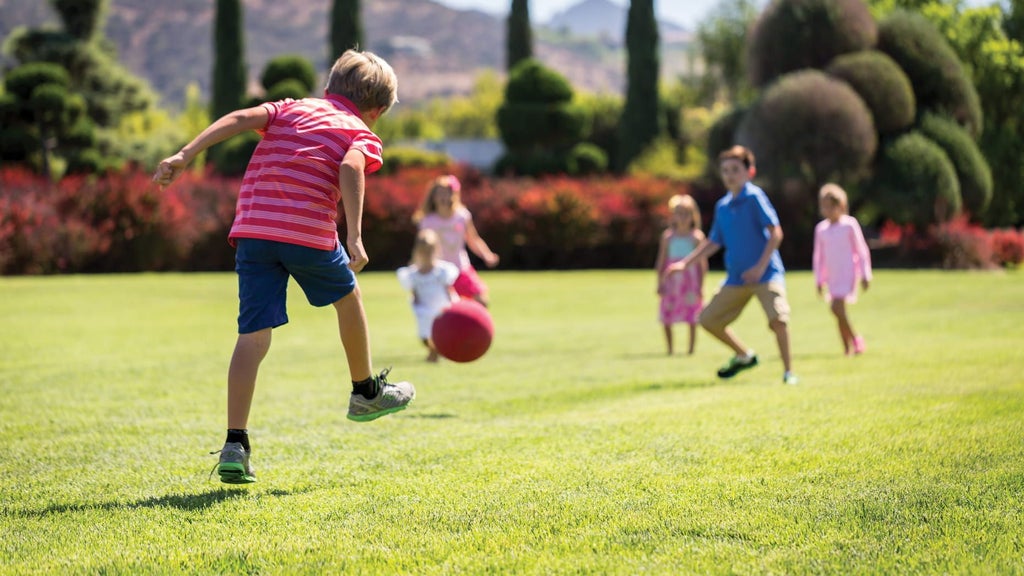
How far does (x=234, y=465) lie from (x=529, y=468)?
4.27 ft

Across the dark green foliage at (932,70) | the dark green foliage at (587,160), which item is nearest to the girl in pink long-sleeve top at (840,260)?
the dark green foliage at (932,70)

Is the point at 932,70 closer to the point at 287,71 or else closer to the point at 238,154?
the point at 287,71

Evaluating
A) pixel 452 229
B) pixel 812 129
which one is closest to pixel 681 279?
pixel 452 229

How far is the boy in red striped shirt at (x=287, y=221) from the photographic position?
496 centimetres

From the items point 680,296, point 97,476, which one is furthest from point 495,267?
point 97,476

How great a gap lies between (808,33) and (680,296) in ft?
66.8

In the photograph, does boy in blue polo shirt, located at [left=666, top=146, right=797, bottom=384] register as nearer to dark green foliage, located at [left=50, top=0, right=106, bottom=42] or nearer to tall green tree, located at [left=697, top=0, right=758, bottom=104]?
dark green foliage, located at [left=50, top=0, right=106, bottom=42]

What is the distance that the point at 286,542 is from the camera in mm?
4000

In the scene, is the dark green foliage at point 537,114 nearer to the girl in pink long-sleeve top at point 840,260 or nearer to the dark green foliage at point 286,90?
the dark green foliage at point 286,90

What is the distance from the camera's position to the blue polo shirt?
9.12 m

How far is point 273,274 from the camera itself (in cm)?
507

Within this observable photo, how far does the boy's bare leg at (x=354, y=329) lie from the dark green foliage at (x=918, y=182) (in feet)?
86.3

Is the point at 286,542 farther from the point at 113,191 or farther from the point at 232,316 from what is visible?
the point at 113,191

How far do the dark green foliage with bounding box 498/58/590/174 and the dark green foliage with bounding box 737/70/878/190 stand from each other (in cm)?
1456
